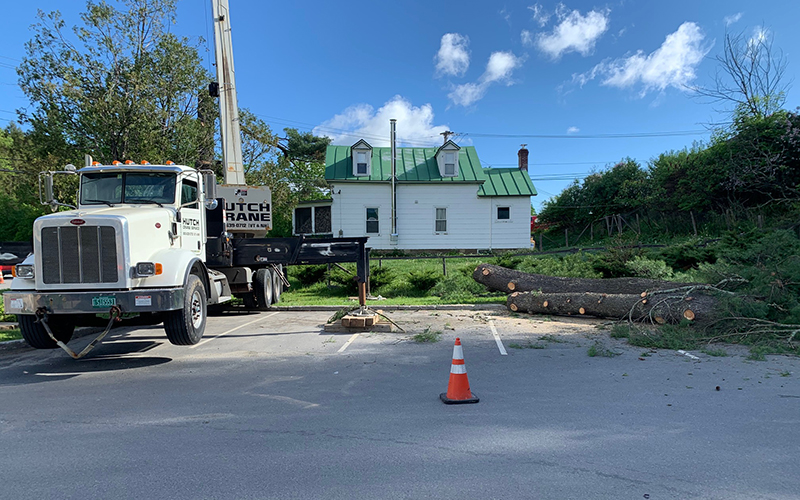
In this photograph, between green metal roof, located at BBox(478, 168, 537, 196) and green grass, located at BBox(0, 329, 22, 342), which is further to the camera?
green metal roof, located at BBox(478, 168, 537, 196)

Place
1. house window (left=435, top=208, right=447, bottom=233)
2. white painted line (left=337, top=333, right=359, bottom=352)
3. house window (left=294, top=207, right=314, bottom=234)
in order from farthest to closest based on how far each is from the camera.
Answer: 1. house window (left=294, top=207, right=314, bottom=234)
2. house window (left=435, top=208, right=447, bottom=233)
3. white painted line (left=337, top=333, right=359, bottom=352)

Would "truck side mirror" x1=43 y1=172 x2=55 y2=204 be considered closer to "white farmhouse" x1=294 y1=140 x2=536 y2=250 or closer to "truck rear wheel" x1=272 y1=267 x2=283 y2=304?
"truck rear wheel" x1=272 y1=267 x2=283 y2=304

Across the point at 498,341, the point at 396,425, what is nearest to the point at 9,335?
the point at 396,425

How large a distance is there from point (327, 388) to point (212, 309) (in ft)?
29.5

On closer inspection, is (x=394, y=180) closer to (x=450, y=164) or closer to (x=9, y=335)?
(x=450, y=164)

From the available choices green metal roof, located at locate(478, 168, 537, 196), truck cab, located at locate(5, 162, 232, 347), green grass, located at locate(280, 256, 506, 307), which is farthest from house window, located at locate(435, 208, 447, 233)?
truck cab, located at locate(5, 162, 232, 347)

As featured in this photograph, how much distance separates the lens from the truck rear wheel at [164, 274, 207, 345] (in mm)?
7172

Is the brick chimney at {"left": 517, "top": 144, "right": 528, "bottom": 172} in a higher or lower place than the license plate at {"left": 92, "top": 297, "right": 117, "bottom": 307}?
higher

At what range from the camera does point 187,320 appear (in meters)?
7.19

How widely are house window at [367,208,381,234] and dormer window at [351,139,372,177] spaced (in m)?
2.17

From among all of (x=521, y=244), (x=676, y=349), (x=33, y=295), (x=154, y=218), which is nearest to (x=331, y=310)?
(x=154, y=218)

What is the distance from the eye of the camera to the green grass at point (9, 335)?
28.9 feet

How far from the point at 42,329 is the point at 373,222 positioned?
20.1m

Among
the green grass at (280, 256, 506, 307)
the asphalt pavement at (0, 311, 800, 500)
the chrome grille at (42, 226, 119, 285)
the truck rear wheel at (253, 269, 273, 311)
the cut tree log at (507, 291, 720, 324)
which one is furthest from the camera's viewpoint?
the green grass at (280, 256, 506, 307)
